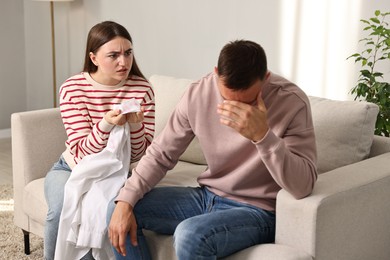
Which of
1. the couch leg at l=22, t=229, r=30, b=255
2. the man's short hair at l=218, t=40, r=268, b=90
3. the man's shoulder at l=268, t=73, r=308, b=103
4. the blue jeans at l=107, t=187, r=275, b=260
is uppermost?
the man's short hair at l=218, t=40, r=268, b=90

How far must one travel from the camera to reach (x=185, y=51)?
4.07 m

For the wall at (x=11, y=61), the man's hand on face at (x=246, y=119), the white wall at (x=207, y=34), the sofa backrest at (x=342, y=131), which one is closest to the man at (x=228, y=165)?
the man's hand on face at (x=246, y=119)

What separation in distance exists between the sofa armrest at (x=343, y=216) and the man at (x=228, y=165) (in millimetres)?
56

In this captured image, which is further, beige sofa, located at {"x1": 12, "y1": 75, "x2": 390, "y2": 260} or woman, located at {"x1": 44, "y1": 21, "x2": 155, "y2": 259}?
woman, located at {"x1": 44, "y1": 21, "x2": 155, "y2": 259}

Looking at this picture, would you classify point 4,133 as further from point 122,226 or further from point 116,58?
point 122,226

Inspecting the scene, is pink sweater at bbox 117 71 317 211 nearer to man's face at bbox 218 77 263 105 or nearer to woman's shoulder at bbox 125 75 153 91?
man's face at bbox 218 77 263 105

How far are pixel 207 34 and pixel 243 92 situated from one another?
2.06 metres

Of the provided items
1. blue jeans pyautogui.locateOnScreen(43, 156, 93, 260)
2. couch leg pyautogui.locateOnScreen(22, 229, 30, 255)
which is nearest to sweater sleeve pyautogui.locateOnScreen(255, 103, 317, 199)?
blue jeans pyautogui.locateOnScreen(43, 156, 93, 260)

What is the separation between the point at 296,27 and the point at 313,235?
1724mm

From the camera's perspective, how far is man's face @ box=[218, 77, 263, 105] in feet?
6.21

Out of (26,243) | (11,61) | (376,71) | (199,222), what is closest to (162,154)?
(199,222)

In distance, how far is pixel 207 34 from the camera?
12.8 feet

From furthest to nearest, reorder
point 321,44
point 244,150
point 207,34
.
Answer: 1. point 207,34
2. point 321,44
3. point 244,150

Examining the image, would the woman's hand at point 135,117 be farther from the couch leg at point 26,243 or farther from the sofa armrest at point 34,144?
the couch leg at point 26,243
